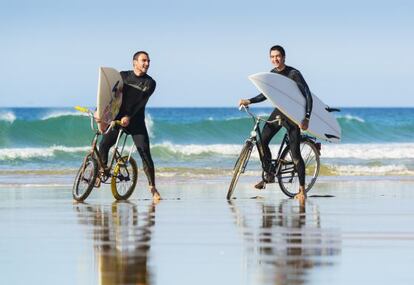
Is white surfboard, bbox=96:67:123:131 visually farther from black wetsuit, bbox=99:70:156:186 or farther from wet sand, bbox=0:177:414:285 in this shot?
wet sand, bbox=0:177:414:285

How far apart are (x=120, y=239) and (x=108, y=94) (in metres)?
4.59

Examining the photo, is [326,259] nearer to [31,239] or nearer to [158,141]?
[31,239]

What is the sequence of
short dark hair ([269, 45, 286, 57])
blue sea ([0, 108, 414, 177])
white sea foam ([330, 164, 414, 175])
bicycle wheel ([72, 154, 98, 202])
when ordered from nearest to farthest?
short dark hair ([269, 45, 286, 57]) < bicycle wheel ([72, 154, 98, 202]) < white sea foam ([330, 164, 414, 175]) < blue sea ([0, 108, 414, 177])

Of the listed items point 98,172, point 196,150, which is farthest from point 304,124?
point 196,150

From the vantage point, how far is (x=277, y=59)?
46.1ft

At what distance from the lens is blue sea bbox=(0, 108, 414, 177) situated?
80.6 feet

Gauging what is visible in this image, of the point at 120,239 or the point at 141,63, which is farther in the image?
the point at 141,63

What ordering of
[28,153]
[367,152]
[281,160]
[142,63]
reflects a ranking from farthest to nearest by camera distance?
[28,153]
[367,152]
[281,160]
[142,63]

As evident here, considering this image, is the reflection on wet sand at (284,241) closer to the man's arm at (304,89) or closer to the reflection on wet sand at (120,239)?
the reflection on wet sand at (120,239)

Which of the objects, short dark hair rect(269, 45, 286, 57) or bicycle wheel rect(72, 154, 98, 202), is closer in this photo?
short dark hair rect(269, 45, 286, 57)

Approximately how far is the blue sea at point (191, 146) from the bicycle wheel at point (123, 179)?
7.34 meters

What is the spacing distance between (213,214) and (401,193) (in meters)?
4.39

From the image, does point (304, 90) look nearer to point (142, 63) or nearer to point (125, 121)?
point (142, 63)

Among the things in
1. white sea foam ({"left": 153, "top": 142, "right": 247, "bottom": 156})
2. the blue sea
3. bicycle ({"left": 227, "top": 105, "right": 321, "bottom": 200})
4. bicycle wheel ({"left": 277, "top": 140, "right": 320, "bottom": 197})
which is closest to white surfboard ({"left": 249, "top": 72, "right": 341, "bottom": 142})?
bicycle ({"left": 227, "top": 105, "right": 321, "bottom": 200})
